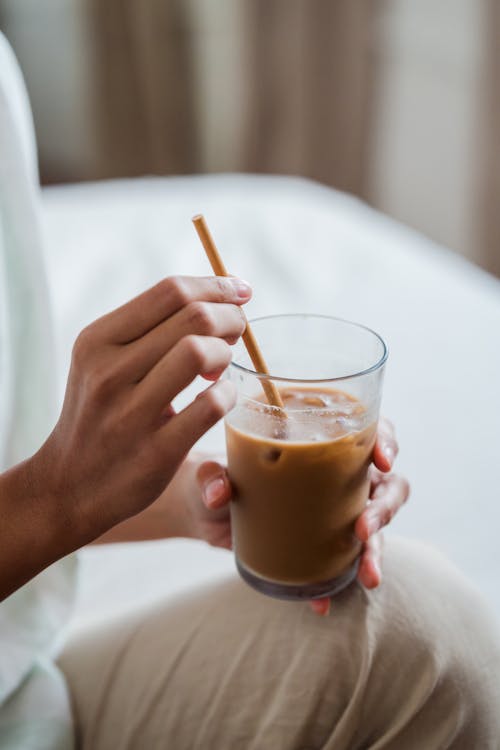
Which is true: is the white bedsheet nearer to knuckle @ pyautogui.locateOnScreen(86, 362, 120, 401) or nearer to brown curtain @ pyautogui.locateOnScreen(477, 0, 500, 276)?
knuckle @ pyautogui.locateOnScreen(86, 362, 120, 401)

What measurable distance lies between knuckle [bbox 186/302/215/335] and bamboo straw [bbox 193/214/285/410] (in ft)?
0.31

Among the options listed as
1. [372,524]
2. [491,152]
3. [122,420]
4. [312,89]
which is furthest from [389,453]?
[312,89]

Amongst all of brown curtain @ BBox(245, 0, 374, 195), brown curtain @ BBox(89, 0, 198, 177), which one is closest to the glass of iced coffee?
brown curtain @ BBox(245, 0, 374, 195)

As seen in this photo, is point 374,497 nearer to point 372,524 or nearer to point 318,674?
point 372,524

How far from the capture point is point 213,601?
790 mm

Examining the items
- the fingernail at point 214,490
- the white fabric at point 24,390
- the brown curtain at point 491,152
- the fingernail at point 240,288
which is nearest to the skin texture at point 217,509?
the fingernail at point 214,490

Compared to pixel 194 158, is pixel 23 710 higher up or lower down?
lower down

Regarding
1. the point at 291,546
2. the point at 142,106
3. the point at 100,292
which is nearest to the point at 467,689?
the point at 291,546

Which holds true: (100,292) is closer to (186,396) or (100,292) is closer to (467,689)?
(186,396)

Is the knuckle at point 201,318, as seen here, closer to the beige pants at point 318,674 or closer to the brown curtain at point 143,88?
the beige pants at point 318,674

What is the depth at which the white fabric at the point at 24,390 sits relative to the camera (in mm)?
798

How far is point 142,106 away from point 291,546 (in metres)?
3.09

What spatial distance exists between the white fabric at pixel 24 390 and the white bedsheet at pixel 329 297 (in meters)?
0.13

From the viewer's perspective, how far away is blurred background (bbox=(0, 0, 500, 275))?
2.92m
